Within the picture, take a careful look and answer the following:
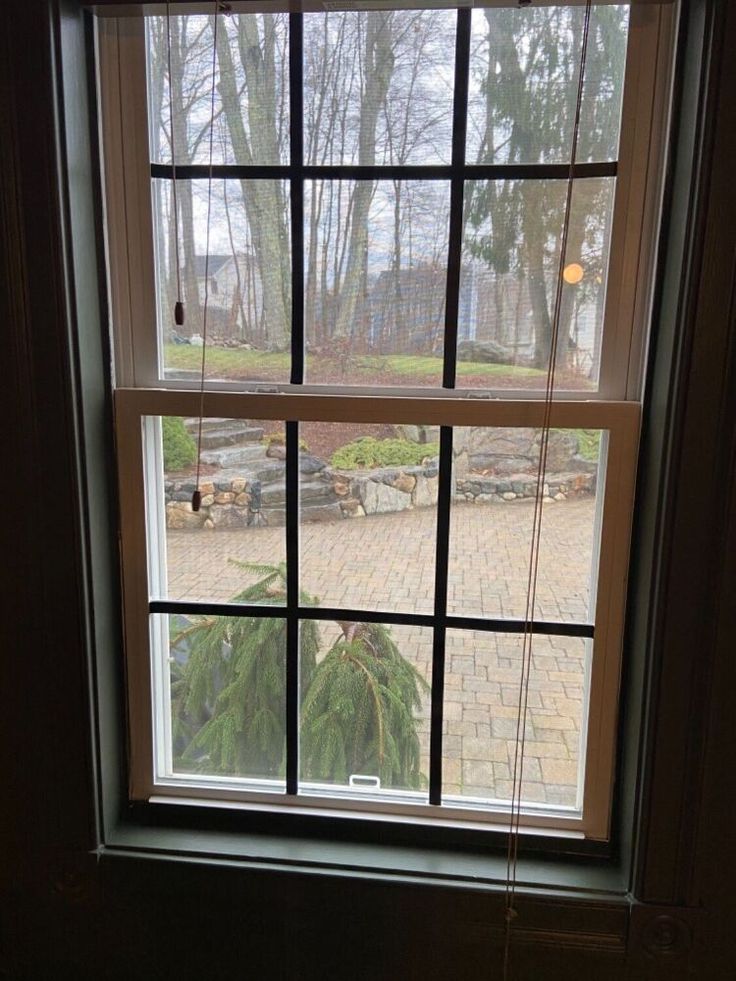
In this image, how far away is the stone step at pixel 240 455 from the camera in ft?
3.67

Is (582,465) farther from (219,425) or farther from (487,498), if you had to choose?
(219,425)

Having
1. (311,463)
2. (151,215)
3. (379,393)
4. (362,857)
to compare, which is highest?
(151,215)

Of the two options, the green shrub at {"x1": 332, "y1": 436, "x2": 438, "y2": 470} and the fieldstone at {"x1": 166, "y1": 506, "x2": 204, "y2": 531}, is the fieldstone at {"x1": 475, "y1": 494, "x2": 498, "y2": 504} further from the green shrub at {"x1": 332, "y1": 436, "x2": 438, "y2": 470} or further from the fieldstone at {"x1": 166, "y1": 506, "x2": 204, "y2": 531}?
the fieldstone at {"x1": 166, "y1": 506, "x2": 204, "y2": 531}

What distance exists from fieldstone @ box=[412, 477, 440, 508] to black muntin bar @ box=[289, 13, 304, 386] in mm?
265

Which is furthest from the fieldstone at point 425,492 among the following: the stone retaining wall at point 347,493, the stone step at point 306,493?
the stone step at point 306,493

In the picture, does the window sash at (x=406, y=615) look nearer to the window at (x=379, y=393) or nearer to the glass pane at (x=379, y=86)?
the window at (x=379, y=393)

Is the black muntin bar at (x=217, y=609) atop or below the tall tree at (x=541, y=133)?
below

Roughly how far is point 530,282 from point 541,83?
0.29 meters

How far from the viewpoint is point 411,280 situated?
105 centimetres

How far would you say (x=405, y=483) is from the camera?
1.10m

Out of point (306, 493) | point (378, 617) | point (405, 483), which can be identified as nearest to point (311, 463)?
point (306, 493)

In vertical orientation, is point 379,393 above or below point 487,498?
above

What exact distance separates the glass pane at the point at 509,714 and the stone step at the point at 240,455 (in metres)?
0.45

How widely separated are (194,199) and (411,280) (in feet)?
1.25
